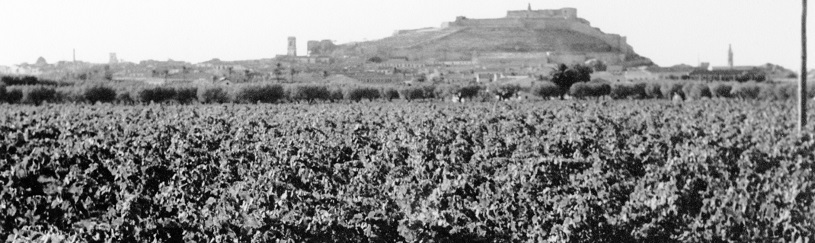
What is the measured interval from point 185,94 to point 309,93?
7950 millimetres

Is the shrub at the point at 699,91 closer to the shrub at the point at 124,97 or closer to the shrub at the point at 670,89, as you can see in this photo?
the shrub at the point at 670,89

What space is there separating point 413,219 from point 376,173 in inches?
228

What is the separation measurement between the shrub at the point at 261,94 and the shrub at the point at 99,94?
734 cm

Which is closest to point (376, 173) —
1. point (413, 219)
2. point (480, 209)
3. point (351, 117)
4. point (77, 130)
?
point (480, 209)

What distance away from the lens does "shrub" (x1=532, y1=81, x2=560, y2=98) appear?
3152 inches

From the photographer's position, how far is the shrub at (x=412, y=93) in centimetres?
7127

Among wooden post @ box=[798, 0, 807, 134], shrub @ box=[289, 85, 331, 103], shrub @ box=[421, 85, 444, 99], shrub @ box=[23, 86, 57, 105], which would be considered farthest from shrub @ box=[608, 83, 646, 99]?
wooden post @ box=[798, 0, 807, 134]

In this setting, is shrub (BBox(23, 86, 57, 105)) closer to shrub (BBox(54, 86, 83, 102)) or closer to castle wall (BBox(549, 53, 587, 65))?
shrub (BBox(54, 86, 83, 102))

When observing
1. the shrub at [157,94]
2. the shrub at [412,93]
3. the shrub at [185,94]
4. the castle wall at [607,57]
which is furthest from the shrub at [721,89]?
the castle wall at [607,57]

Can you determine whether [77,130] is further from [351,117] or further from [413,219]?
[413,219]

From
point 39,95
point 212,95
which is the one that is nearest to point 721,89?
point 212,95

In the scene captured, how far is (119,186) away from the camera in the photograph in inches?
516

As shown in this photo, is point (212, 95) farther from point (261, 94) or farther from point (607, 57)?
point (607, 57)

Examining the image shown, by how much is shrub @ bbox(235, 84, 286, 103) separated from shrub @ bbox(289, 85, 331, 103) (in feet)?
2.59
